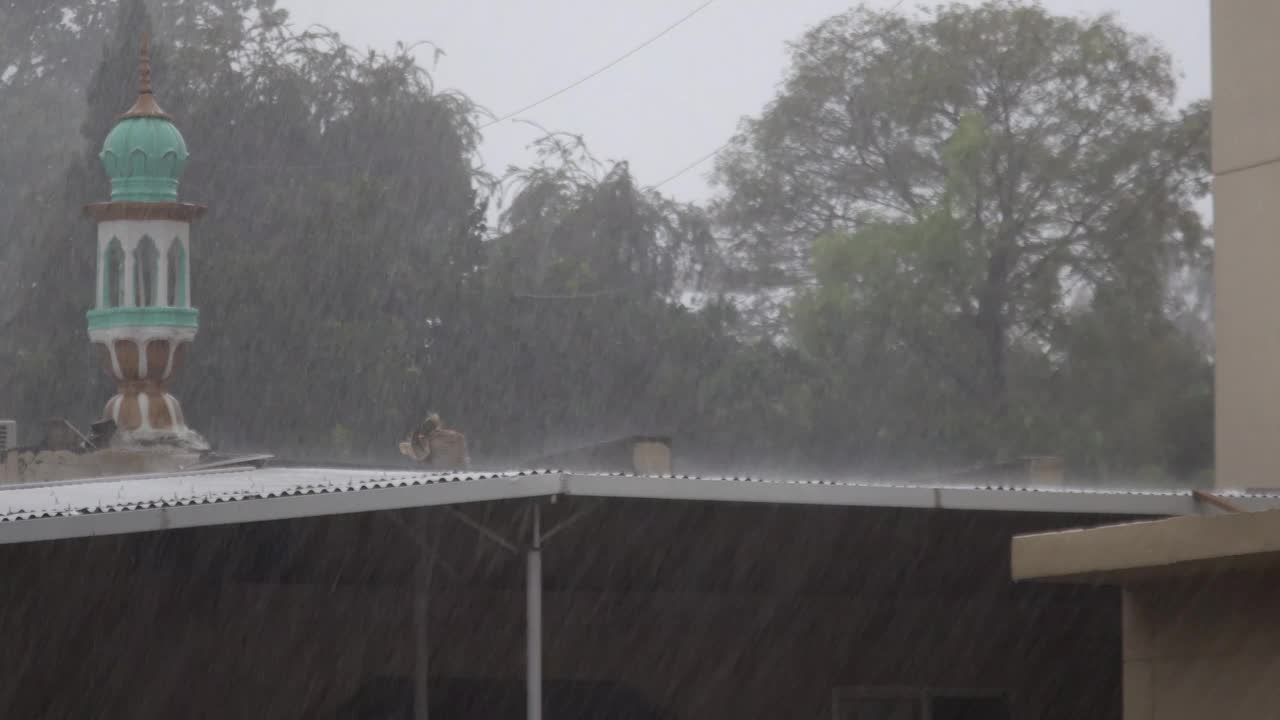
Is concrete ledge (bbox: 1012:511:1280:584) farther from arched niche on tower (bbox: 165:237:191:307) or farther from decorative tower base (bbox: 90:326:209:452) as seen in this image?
arched niche on tower (bbox: 165:237:191:307)

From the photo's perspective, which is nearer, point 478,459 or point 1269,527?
point 1269,527

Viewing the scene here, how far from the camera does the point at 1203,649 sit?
26.3 feet

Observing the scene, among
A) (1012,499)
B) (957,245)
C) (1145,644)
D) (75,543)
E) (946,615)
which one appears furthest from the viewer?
(957,245)

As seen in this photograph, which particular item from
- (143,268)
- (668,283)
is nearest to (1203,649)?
(143,268)

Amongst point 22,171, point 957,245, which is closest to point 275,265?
point 22,171

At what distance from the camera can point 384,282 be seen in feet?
120

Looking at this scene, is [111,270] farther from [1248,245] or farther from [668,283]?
[668,283]

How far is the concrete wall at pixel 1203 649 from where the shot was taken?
7.78 m

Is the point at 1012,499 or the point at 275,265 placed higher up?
the point at 275,265

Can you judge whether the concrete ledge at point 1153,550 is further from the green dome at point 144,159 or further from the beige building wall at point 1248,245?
the green dome at point 144,159

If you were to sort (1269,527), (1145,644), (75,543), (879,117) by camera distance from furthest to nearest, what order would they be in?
1. (879,117)
2. (75,543)
3. (1145,644)
4. (1269,527)

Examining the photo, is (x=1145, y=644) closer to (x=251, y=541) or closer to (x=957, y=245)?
(x=251, y=541)

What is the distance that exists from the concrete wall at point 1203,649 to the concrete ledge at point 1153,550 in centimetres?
17

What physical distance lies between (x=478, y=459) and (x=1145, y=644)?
1137 inches
